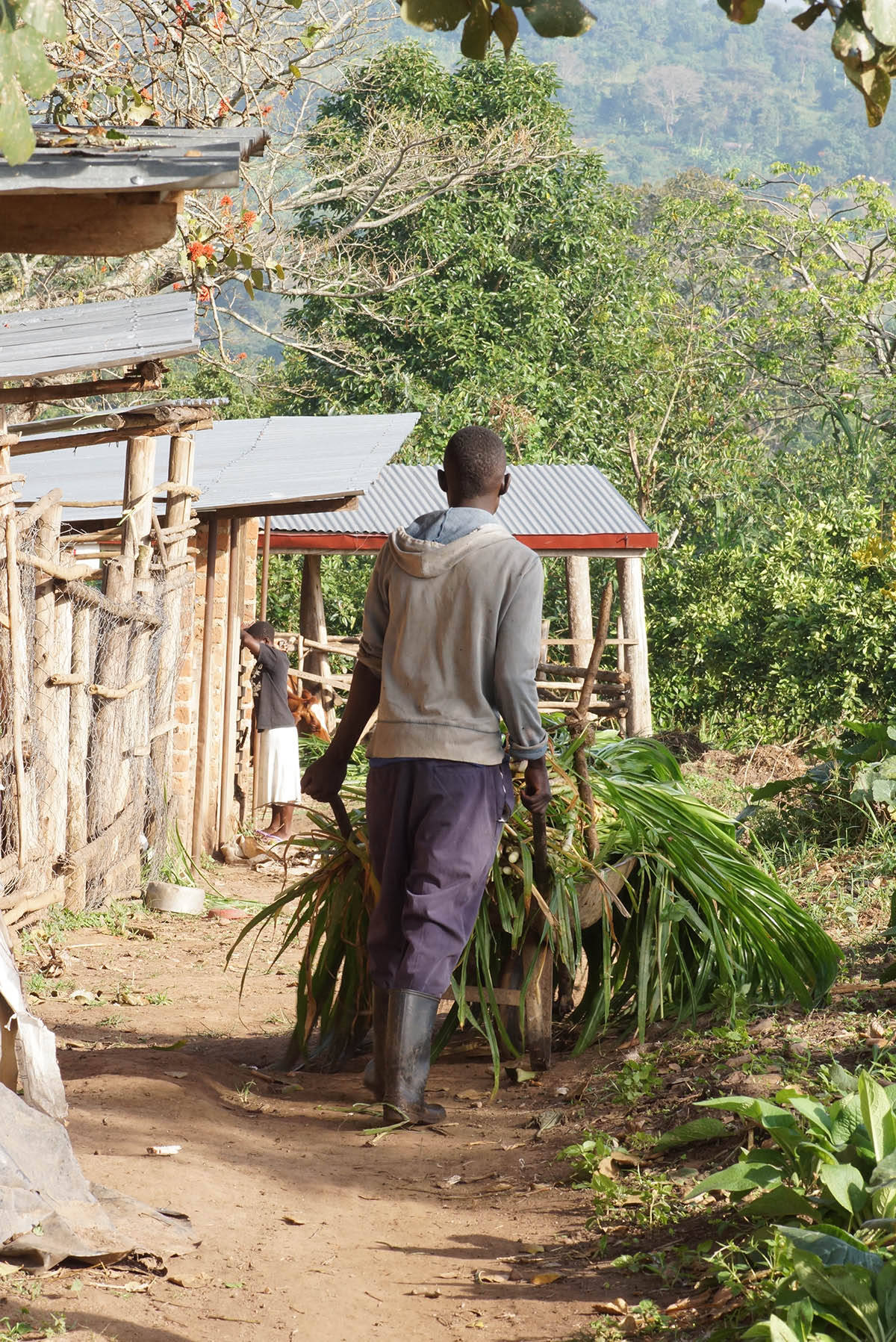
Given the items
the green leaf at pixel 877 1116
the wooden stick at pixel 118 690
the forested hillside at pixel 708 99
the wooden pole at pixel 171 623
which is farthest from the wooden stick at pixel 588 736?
the forested hillside at pixel 708 99

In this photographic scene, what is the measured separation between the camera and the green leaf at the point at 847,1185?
272 centimetres

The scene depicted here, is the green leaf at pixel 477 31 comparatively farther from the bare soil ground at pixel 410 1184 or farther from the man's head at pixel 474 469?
the bare soil ground at pixel 410 1184

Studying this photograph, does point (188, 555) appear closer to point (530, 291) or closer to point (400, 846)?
point (400, 846)

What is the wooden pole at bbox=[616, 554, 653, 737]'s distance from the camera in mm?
14688

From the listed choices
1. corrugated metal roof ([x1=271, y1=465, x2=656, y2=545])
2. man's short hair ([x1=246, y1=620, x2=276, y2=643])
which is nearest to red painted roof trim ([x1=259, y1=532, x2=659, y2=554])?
corrugated metal roof ([x1=271, y1=465, x2=656, y2=545])

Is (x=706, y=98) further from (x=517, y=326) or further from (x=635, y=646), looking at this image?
(x=635, y=646)

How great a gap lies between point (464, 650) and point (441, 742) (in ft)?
0.94

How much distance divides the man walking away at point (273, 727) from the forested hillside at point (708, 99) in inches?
3970

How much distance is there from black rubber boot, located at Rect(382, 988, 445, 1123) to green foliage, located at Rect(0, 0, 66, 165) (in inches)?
112

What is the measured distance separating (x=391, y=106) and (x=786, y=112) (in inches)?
5051

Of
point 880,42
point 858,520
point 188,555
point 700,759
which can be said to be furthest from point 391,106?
point 880,42

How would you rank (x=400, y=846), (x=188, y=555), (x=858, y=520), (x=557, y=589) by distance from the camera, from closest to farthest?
(x=400, y=846)
(x=188, y=555)
(x=858, y=520)
(x=557, y=589)

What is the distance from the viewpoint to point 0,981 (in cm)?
318

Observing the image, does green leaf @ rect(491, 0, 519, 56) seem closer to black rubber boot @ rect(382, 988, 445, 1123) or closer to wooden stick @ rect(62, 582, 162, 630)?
black rubber boot @ rect(382, 988, 445, 1123)
